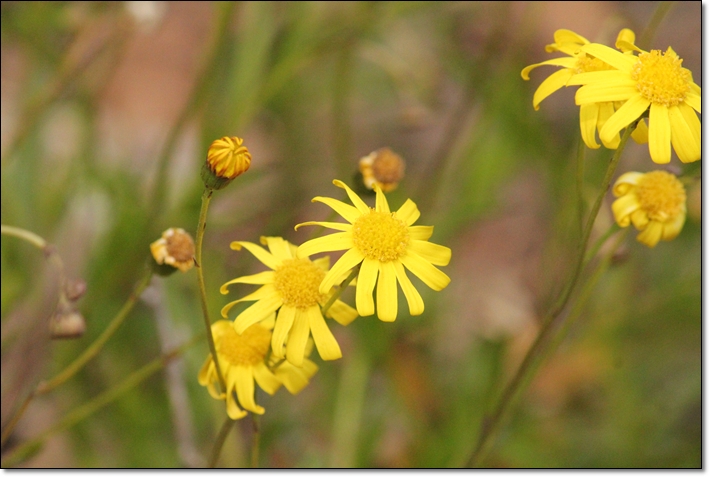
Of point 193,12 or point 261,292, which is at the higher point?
point 193,12

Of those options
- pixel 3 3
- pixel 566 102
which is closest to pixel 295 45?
pixel 3 3

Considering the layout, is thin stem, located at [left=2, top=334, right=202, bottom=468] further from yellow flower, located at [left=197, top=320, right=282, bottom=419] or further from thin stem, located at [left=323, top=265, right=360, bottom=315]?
thin stem, located at [left=323, top=265, right=360, bottom=315]

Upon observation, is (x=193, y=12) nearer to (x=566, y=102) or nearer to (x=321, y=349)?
(x=566, y=102)

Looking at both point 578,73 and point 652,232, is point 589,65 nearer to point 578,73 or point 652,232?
point 578,73

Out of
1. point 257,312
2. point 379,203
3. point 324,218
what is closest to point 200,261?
point 257,312

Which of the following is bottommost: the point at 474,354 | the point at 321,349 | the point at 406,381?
the point at 406,381

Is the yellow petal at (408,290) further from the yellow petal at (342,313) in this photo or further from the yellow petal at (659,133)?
the yellow petal at (659,133)

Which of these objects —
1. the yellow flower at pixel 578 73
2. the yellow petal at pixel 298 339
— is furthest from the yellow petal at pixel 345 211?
the yellow flower at pixel 578 73
